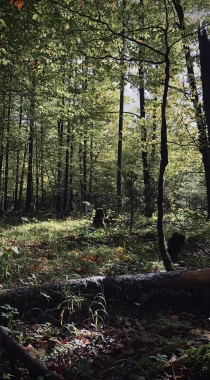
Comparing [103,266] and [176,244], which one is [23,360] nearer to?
[103,266]

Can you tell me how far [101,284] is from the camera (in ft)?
15.3

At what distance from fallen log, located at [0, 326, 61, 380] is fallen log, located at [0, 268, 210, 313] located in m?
1.47

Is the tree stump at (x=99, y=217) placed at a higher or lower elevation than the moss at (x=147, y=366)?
higher

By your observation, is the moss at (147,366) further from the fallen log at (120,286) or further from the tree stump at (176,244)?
the tree stump at (176,244)

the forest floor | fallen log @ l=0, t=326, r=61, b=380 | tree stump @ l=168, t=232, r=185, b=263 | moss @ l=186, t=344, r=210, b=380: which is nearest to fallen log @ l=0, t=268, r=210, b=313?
the forest floor

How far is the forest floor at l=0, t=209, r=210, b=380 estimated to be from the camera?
2.82 metres

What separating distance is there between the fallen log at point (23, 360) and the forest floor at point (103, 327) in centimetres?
14

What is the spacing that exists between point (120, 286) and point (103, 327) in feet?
2.85

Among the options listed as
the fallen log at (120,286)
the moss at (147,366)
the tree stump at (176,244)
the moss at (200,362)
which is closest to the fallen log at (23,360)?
the moss at (147,366)

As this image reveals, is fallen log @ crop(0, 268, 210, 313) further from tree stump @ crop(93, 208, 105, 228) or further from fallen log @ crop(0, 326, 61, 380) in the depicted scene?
tree stump @ crop(93, 208, 105, 228)

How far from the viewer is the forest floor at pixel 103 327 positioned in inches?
111

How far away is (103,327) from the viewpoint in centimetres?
396

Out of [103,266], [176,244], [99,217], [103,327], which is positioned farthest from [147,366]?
[99,217]

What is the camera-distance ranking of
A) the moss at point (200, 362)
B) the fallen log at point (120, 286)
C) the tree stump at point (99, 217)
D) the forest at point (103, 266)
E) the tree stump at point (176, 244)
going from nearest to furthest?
1. the moss at point (200, 362)
2. the forest at point (103, 266)
3. the fallen log at point (120, 286)
4. the tree stump at point (176, 244)
5. the tree stump at point (99, 217)
